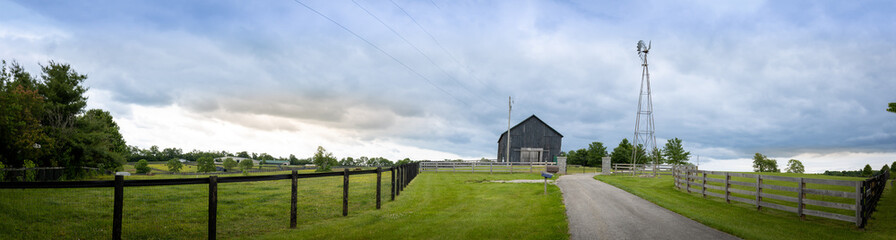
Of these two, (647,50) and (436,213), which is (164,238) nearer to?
(436,213)

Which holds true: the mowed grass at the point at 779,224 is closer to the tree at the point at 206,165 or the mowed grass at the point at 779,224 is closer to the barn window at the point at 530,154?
the barn window at the point at 530,154

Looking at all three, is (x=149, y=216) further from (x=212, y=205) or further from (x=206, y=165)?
(x=206, y=165)

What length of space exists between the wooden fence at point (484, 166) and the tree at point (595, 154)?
32.2 metres

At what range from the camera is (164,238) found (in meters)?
9.01

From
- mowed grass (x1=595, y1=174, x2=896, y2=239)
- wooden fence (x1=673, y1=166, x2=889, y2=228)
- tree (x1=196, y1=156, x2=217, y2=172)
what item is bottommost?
tree (x1=196, y1=156, x2=217, y2=172)

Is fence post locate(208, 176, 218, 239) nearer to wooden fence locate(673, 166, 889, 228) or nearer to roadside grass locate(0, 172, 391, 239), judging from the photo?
roadside grass locate(0, 172, 391, 239)

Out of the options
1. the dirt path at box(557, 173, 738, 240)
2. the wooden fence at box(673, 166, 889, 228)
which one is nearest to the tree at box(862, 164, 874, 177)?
the wooden fence at box(673, 166, 889, 228)

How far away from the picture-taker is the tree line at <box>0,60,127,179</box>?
3008cm

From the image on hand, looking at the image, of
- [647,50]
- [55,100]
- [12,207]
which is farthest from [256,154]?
[12,207]

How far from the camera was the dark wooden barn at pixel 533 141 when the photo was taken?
56.1m

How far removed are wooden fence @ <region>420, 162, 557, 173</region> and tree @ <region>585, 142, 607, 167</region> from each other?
32177mm

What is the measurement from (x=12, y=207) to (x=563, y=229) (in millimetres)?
13921

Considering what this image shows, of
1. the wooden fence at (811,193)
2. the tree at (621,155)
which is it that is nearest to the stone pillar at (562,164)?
the wooden fence at (811,193)

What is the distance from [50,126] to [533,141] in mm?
48291
